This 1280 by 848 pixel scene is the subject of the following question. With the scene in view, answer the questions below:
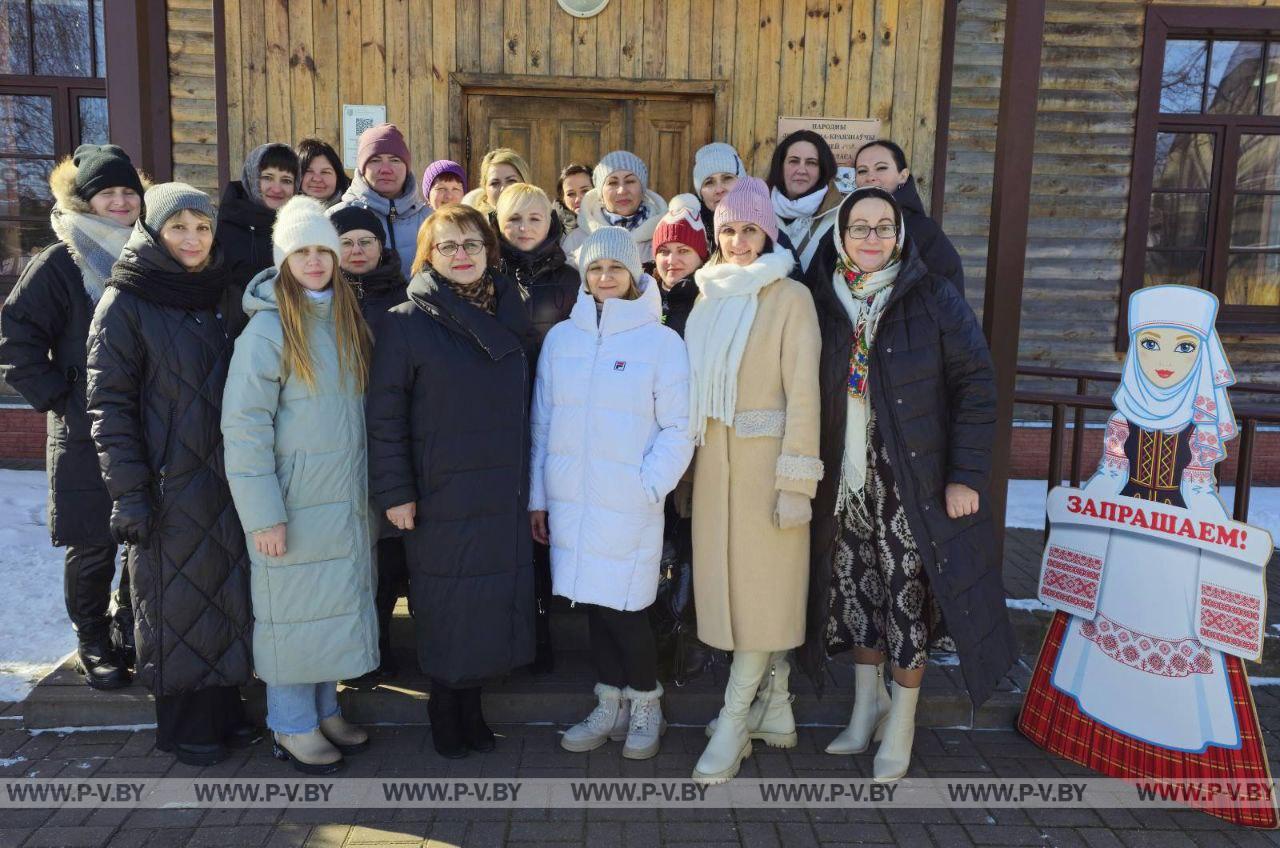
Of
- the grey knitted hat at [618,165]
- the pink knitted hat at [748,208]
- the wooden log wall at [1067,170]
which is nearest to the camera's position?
the pink knitted hat at [748,208]

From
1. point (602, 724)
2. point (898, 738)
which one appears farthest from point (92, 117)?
point (898, 738)

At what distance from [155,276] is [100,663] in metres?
1.53

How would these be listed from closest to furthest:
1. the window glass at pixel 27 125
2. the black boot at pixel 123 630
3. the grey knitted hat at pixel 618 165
Answer: 1. the black boot at pixel 123 630
2. the grey knitted hat at pixel 618 165
3. the window glass at pixel 27 125

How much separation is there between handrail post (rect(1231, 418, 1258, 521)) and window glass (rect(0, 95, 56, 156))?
7.58m

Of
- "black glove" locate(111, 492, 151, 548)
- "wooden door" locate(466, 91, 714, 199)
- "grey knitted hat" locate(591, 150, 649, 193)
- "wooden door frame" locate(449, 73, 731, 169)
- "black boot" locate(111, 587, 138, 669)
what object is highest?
"wooden door frame" locate(449, 73, 731, 169)

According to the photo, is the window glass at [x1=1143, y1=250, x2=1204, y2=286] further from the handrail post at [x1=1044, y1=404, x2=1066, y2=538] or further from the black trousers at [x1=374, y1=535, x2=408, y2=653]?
the black trousers at [x1=374, y1=535, x2=408, y2=653]

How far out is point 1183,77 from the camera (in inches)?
260

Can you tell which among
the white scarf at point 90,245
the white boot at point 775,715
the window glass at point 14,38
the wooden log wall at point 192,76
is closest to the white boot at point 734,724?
the white boot at point 775,715

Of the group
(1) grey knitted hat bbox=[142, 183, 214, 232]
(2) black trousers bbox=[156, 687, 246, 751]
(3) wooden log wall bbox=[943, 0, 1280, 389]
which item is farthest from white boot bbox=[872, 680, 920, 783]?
(3) wooden log wall bbox=[943, 0, 1280, 389]

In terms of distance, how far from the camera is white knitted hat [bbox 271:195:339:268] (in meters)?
2.66

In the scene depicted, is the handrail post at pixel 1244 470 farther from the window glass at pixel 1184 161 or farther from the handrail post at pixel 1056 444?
the window glass at pixel 1184 161

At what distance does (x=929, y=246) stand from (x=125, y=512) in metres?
2.68

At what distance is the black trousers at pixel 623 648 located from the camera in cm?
291

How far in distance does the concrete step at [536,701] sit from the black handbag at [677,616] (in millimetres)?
73
